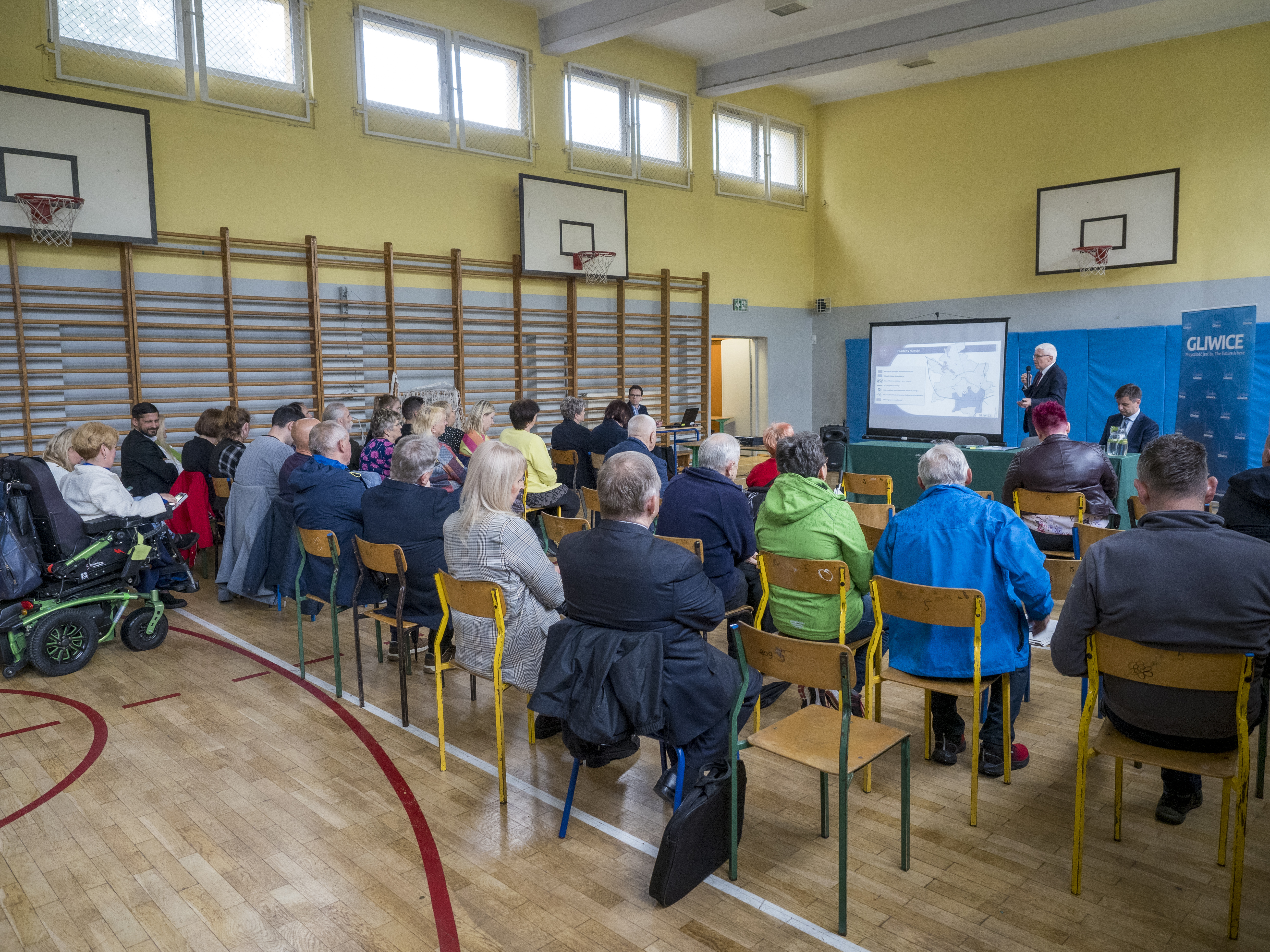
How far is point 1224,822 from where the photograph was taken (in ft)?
7.87

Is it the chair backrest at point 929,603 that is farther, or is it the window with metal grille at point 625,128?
the window with metal grille at point 625,128

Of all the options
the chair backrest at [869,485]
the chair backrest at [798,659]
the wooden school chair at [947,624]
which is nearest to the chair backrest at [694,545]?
the wooden school chair at [947,624]

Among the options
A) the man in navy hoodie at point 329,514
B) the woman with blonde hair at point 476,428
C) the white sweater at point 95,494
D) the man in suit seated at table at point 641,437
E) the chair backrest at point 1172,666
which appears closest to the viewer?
the chair backrest at point 1172,666

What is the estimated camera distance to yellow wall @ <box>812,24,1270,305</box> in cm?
922

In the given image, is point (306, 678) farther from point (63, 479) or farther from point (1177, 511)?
point (1177, 511)

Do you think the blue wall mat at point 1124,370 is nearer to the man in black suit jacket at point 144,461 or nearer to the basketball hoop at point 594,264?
the basketball hoop at point 594,264

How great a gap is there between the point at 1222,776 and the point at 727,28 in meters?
10.1

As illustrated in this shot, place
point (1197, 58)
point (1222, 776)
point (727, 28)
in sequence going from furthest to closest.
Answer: point (727, 28), point (1197, 58), point (1222, 776)

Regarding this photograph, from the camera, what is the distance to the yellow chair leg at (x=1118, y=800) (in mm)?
2504

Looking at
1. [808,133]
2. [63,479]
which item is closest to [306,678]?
[63,479]

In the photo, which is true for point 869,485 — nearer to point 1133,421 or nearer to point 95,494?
point 1133,421

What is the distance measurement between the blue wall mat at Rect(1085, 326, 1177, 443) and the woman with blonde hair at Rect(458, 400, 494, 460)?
752 centimetres

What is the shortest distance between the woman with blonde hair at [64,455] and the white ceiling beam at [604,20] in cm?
661

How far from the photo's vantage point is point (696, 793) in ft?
7.64
